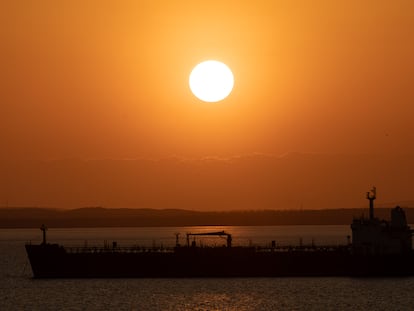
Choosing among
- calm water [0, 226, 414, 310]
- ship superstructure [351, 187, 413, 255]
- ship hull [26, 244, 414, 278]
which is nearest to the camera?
calm water [0, 226, 414, 310]

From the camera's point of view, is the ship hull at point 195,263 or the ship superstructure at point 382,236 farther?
the ship hull at point 195,263

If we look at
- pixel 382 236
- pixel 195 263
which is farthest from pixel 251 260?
pixel 382 236

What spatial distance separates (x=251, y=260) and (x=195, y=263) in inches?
281

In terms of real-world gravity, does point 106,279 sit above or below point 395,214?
below

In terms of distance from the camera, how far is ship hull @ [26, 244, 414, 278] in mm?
106875

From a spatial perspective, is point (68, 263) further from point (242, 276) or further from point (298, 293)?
point (298, 293)

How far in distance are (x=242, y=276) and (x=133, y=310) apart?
29306mm

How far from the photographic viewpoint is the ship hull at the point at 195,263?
4208 inches

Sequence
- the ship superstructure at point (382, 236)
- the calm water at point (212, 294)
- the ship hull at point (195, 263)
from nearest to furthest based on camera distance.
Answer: the calm water at point (212, 294) → the ship superstructure at point (382, 236) → the ship hull at point (195, 263)

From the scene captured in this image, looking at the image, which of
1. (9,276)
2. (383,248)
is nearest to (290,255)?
(383,248)

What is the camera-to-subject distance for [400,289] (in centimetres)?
9538

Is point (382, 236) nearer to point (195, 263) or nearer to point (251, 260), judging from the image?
point (251, 260)

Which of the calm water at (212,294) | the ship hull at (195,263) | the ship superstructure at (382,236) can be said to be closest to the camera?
the calm water at (212,294)

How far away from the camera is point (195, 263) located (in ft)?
355
